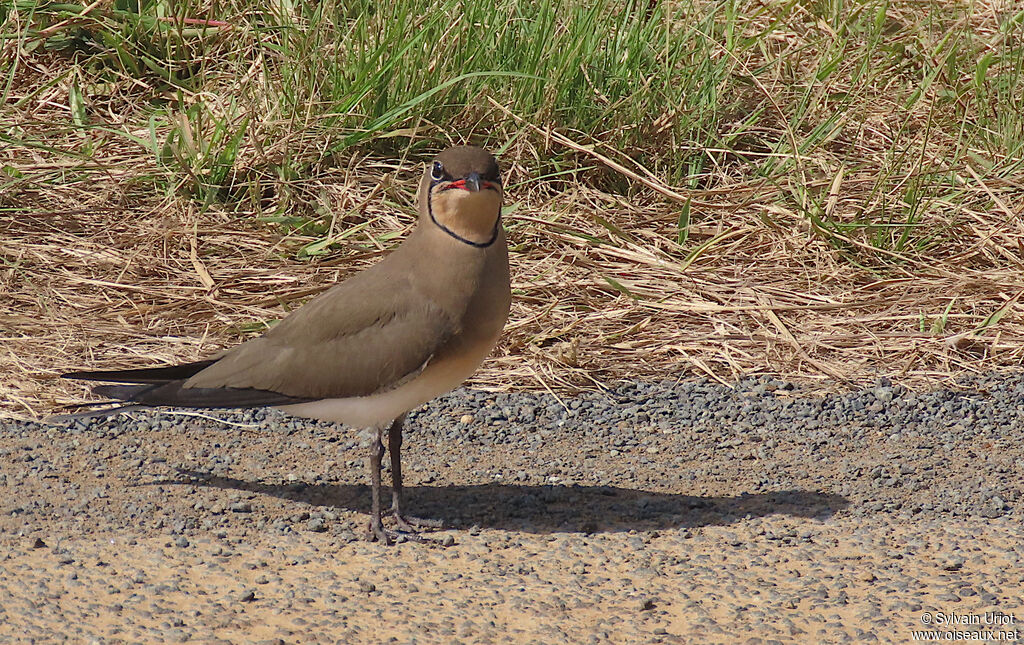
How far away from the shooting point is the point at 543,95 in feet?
20.5

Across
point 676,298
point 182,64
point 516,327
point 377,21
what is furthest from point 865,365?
point 182,64

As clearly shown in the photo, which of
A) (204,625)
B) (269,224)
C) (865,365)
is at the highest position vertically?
(204,625)

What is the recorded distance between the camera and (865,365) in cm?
509

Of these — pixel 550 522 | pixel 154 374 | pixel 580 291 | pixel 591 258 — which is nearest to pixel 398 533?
pixel 550 522

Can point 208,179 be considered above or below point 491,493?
below

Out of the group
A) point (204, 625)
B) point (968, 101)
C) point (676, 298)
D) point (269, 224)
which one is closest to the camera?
point (204, 625)

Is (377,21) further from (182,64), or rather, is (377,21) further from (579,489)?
(579,489)

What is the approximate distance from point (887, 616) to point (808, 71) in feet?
14.5

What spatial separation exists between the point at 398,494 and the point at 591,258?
2172 millimetres

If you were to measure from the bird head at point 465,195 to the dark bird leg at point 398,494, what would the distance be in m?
0.58

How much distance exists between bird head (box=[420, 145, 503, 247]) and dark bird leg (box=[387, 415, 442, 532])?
580 mm

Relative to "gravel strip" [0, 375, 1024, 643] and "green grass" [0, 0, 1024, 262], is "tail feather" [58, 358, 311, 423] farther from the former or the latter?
"green grass" [0, 0, 1024, 262]

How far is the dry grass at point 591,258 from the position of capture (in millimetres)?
5094

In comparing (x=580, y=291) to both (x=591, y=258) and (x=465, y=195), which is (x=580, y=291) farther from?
(x=465, y=195)
